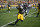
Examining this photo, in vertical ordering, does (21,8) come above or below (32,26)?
above

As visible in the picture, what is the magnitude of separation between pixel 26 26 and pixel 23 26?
200 mm

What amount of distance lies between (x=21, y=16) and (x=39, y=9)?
5.10 metres

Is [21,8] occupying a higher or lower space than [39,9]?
higher

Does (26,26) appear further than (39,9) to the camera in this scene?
No

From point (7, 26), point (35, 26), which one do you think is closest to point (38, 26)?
point (35, 26)

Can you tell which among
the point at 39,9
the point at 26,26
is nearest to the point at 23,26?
the point at 26,26

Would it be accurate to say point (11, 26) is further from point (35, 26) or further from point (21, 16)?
point (35, 26)

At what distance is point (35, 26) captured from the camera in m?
9.27

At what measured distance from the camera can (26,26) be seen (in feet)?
30.3

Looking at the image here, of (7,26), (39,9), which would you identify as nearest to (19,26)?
(7,26)

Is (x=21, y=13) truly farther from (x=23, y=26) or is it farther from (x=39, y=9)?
(x=39, y=9)

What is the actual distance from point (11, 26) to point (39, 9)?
18.3 feet

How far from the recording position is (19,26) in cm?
917

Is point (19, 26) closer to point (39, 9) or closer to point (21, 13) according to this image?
point (21, 13)
